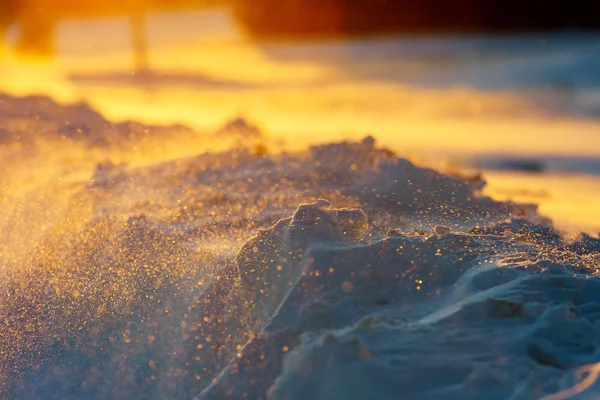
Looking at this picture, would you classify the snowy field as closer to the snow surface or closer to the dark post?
the snow surface

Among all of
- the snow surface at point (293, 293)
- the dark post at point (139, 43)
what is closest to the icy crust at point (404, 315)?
the snow surface at point (293, 293)

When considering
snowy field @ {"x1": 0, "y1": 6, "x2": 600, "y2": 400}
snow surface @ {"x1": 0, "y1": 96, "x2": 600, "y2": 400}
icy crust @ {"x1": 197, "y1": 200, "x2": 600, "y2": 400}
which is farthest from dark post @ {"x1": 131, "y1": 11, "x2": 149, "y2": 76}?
icy crust @ {"x1": 197, "y1": 200, "x2": 600, "y2": 400}

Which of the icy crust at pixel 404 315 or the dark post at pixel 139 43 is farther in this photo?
the dark post at pixel 139 43

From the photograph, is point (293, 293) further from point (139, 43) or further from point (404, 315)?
point (139, 43)

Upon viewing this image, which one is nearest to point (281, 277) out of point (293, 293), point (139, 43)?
point (293, 293)

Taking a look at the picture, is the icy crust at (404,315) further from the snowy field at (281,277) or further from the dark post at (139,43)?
the dark post at (139,43)

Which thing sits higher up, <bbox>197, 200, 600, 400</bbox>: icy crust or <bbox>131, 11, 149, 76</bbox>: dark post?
<bbox>197, 200, 600, 400</bbox>: icy crust

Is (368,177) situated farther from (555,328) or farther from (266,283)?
(555,328)

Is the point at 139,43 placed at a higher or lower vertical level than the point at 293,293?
lower

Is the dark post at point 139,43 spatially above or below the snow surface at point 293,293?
below
